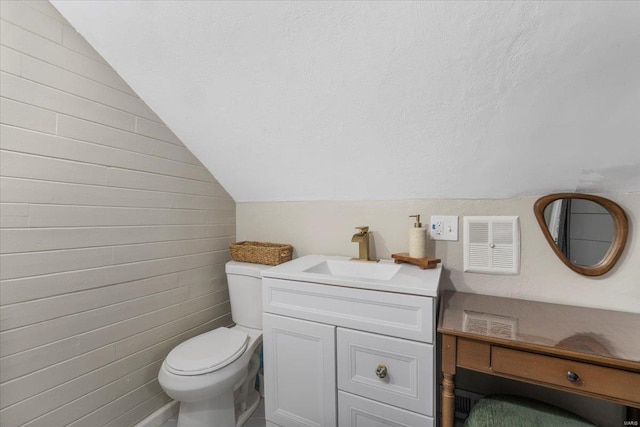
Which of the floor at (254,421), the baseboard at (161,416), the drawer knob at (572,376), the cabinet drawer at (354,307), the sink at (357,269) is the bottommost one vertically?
the floor at (254,421)

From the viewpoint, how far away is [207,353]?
1.41 meters

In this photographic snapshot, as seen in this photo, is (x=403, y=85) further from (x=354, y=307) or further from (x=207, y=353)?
→ (x=207, y=353)

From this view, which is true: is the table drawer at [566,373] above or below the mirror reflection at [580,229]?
below

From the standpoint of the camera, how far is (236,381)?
4.61 feet

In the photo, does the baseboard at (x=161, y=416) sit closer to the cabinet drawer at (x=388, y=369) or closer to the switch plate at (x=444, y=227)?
the cabinet drawer at (x=388, y=369)

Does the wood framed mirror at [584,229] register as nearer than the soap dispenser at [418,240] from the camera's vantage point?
Yes

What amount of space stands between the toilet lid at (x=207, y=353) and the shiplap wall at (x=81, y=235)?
0.78ft

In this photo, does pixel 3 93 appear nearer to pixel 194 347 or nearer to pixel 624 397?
pixel 194 347

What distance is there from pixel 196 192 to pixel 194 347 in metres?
0.91

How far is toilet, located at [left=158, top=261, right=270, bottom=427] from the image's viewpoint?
50.8 inches

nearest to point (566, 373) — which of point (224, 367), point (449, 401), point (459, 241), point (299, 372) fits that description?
point (449, 401)

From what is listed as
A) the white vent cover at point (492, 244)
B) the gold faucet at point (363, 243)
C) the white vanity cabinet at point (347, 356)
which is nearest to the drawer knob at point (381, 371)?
the white vanity cabinet at point (347, 356)

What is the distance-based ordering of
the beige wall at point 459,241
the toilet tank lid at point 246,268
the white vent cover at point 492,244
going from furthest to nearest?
1. the toilet tank lid at point 246,268
2. the white vent cover at point 492,244
3. the beige wall at point 459,241

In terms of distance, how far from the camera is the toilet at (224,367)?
4.23 ft
